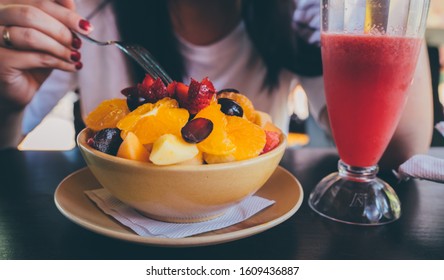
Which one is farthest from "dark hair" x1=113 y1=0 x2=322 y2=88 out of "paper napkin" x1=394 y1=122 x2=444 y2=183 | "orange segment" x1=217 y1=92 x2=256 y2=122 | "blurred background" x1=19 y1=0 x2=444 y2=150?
"orange segment" x1=217 y1=92 x2=256 y2=122

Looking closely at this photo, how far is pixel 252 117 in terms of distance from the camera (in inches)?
18.0

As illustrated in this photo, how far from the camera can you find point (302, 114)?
209 centimetres

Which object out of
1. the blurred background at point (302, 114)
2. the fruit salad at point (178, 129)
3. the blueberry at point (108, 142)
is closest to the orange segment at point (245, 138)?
the fruit salad at point (178, 129)

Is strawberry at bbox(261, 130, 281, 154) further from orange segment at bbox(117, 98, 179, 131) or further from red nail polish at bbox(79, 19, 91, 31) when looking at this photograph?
red nail polish at bbox(79, 19, 91, 31)

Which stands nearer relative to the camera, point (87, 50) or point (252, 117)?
point (252, 117)

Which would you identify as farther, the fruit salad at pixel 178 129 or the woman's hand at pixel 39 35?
the woman's hand at pixel 39 35

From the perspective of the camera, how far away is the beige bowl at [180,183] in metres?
0.35

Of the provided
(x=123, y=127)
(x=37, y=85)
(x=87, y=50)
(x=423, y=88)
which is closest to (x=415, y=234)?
(x=123, y=127)

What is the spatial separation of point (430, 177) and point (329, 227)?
→ 22 centimetres

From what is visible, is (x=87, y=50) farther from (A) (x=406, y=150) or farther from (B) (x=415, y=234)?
(B) (x=415, y=234)

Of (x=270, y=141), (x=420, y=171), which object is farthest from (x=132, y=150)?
(x=420, y=171)

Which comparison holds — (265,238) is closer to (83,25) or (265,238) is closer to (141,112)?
(141,112)

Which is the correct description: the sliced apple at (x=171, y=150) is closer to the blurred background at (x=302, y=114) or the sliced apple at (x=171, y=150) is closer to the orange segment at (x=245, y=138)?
the orange segment at (x=245, y=138)

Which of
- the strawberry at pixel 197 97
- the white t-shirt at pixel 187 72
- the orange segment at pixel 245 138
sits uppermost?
the strawberry at pixel 197 97
